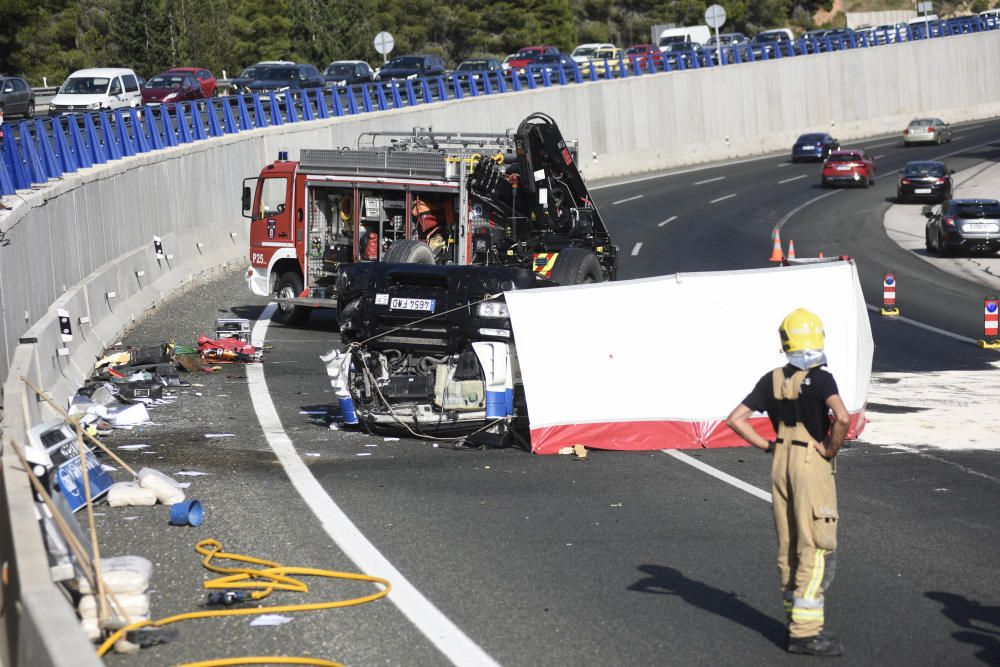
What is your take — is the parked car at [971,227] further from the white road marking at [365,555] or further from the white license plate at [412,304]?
the white license plate at [412,304]

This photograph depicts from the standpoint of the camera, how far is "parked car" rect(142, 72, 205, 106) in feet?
152

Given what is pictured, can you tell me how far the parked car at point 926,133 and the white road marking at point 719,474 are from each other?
198 ft

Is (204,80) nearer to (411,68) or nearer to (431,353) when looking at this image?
(411,68)

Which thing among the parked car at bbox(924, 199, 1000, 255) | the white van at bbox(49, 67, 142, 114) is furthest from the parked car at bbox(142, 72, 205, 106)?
the parked car at bbox(924, 199, 1000, 255)

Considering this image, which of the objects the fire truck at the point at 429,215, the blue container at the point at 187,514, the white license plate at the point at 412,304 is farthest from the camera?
the fire truck at the point at 429,215

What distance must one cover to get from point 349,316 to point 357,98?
3351 centimetres

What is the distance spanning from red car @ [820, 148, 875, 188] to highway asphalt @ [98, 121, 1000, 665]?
3818 cm

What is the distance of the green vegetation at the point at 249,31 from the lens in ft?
204

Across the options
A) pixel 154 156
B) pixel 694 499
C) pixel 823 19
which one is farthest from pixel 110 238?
pixel 823 19

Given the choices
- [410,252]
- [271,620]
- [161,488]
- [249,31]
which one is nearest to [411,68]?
[249,31]

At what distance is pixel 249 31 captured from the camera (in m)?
70.9

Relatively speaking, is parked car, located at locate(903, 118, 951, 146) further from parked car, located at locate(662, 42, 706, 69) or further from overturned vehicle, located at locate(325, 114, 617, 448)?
overturned vehicle, located at locate(325, 114, 617, 448)

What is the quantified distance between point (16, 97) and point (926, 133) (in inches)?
1743

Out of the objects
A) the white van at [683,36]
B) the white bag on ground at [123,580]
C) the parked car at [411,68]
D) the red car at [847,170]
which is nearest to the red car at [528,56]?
the parked car at [411,68]
